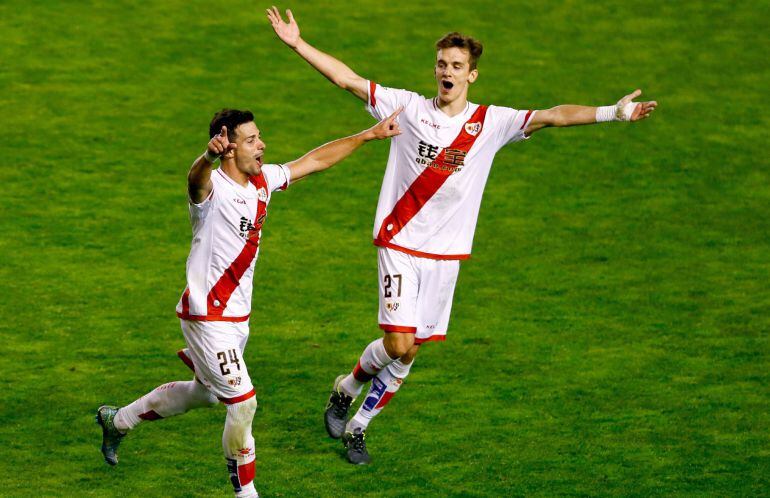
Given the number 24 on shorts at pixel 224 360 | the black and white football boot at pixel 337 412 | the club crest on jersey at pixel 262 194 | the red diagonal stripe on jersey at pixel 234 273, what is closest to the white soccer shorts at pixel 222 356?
the number 24 on shorts at pixel 224 360

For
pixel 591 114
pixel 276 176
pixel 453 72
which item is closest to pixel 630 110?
pixel 591 114

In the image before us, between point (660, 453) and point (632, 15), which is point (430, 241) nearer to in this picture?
point (660, 453)

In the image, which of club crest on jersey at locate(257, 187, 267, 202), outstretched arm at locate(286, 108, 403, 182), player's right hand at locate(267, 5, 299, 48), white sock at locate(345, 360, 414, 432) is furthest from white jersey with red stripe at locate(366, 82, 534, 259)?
club crest on jersey at locate(257, 187, 267, 202)

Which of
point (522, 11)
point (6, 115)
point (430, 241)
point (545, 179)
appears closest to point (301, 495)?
point (430, 241)

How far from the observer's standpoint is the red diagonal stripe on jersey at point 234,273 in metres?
8.52

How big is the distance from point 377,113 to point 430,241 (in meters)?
0.98

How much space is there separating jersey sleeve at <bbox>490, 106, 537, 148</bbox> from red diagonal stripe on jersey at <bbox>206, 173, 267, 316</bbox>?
1912 mm

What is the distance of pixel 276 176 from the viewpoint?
895 centimetres

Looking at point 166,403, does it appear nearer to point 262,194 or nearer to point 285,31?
point 262,194

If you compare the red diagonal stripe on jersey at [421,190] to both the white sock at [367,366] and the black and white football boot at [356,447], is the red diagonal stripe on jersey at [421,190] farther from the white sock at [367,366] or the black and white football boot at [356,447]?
the black and white football boot at [356,447]

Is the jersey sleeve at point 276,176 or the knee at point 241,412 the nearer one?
the knee at point 241,412

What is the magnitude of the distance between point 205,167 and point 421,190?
1.99 metres

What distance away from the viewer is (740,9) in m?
20.6

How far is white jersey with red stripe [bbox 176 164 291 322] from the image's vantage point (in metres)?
8.51
